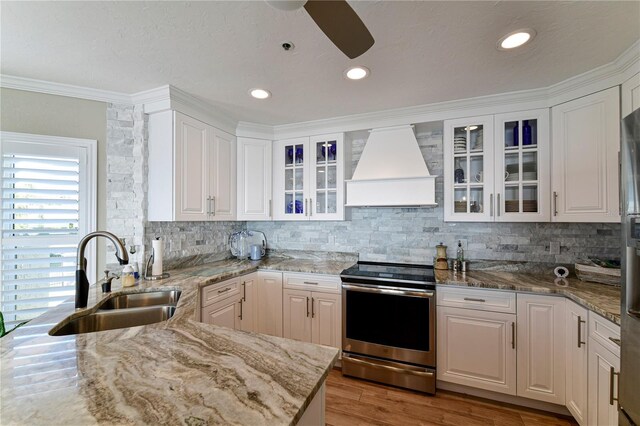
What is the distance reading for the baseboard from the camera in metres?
1.98

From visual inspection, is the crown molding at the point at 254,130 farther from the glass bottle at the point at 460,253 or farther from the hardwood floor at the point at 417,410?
the hardwood floor at the point at 417,410

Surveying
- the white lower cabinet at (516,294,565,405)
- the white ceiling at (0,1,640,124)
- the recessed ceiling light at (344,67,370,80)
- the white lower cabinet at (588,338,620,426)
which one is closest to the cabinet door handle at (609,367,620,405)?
the white lower cabinet at (588,338,620,426)

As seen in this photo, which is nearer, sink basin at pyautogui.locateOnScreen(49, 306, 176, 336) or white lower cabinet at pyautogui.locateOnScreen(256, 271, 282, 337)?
sink basin at pyautogui.locateOnScreen(49, 306, 176, 336)

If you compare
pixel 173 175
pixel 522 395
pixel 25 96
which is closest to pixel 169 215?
pixel 173 175

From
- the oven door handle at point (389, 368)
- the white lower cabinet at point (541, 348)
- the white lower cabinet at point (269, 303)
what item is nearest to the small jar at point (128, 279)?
the white lower cabinet at point (269, 303)

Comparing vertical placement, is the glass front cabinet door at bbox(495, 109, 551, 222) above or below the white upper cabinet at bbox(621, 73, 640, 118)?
below

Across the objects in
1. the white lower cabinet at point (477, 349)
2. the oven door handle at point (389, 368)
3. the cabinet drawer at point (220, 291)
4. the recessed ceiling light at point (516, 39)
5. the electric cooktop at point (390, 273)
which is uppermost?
the recessed ceiling light at point (516, 39)

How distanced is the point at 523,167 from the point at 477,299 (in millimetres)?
1215

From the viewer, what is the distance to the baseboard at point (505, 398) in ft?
6.48

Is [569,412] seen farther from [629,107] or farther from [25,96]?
[25,96]

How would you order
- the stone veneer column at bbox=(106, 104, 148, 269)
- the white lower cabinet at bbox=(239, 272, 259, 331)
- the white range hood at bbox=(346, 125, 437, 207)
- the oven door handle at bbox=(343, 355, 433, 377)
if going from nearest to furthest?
the oven door handle at bbox=(343, 355, 433, 377), the stone veneer column at bbox=(106, 104, 148, 269), the white range hood at bbox=(346, 125, 437, 207), the white lower cabinet at bbox=(239, 272, 259, 331)

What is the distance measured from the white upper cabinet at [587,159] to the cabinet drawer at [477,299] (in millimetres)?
781

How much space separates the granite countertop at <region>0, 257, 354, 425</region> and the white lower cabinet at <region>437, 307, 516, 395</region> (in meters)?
1.59

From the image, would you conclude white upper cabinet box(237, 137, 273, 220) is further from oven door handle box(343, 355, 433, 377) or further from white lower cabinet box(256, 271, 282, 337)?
oven door handle box(343, 355, 433, 377)
